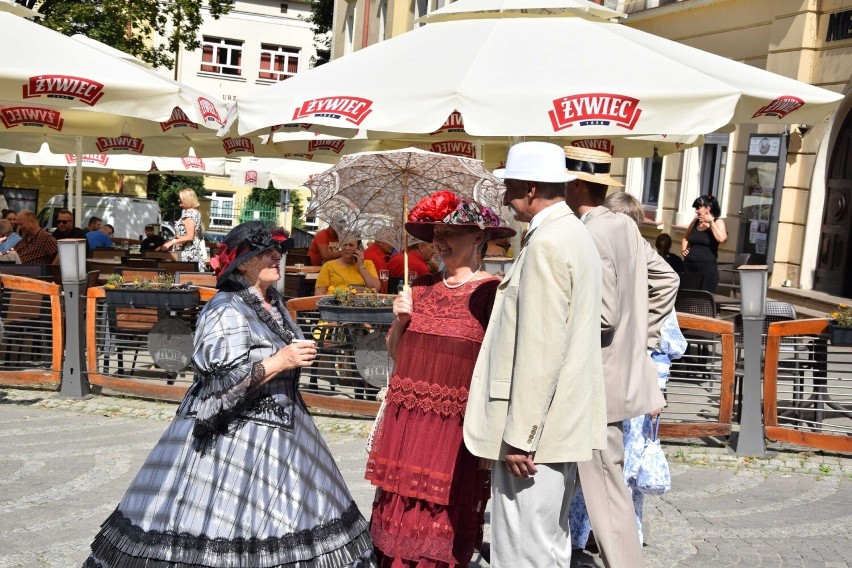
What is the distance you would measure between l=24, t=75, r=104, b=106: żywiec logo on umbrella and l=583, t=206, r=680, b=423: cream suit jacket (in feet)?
20.8

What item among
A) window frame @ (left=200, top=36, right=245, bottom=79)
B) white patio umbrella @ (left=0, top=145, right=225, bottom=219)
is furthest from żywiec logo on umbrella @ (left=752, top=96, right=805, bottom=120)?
window frame @ (left=200, top=36, right=245, bottom=79)

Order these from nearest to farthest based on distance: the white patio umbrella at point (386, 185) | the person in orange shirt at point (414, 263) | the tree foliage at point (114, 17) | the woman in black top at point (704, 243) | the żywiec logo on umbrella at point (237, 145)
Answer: the white patio umbrella at point (386, 185)
the person in orange shirt at point (414, 263)
the woman in black top at point (704, 243)
the żywiec logo on umbrella at point (237, 145)
the tree foliage at point (114, 17)

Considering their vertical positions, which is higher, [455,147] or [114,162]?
[455,147]

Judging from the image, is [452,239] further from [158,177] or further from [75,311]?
[158,177]

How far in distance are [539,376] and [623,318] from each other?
3.87 feet

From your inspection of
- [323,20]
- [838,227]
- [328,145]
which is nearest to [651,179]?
[838,227]

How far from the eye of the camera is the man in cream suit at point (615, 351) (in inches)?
197

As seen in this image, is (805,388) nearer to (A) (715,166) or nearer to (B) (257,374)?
(B) (257,374)

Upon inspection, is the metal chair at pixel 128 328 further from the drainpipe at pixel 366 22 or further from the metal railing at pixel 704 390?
the drainpipe at pixel 366 22

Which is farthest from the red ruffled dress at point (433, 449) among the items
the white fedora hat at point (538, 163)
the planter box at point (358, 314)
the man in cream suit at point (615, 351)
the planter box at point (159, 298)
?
the planter box at point (159, 298)

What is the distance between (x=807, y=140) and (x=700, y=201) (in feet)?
13.6

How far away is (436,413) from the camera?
4926 mm

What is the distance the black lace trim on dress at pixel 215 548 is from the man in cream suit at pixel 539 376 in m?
0.71

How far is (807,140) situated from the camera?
16.2 metres
